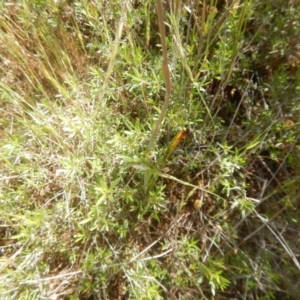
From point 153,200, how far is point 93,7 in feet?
1.95

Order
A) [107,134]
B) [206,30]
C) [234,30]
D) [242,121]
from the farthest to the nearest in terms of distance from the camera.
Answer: [242,121] → [107,134] → [234,30] → [206,30]

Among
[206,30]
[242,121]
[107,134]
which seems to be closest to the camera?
[206,30]

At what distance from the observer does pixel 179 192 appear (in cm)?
124

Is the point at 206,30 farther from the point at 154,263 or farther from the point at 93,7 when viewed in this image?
the point at 154,263

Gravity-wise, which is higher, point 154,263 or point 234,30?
point 234,30

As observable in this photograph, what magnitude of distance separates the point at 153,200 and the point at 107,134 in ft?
0.82

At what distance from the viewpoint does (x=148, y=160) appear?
1.09 meters

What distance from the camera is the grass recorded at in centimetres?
113

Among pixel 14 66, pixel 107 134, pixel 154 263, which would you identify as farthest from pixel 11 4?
pixel 154 263

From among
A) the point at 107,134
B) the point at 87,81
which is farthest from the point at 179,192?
the point at 87,81

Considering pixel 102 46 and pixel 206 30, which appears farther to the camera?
pixel 102 46

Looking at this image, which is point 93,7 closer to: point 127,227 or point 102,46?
point 102,46

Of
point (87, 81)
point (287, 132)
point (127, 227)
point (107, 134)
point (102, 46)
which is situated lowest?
point (127, 227)

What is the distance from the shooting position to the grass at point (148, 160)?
113 cm
